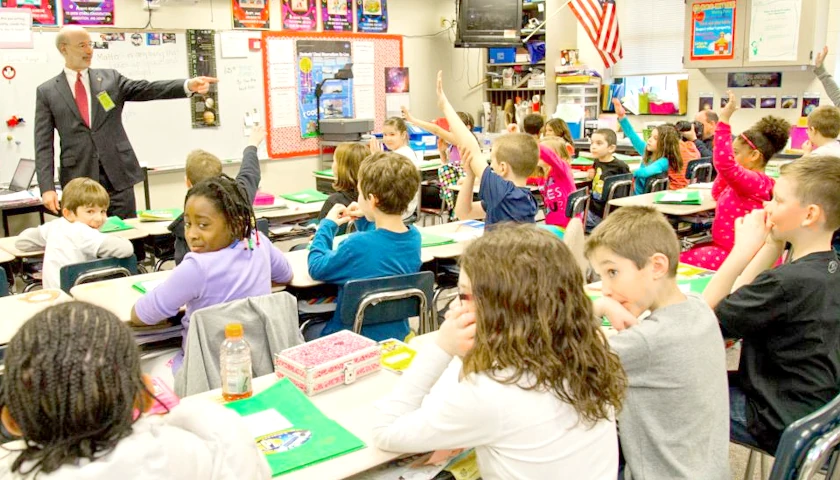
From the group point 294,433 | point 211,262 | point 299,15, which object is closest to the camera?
point 294,433

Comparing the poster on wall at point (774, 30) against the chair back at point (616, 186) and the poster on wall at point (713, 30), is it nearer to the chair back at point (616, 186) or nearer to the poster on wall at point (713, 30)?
the poster on wall at point (713, 30)

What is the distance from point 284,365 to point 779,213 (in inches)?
61.5

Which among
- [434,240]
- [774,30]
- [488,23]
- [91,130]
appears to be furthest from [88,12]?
[774,30]

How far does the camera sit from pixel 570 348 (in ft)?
4.86

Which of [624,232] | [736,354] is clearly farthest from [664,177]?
[624,232]

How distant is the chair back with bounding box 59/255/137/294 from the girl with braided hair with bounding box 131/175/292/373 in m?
0.85

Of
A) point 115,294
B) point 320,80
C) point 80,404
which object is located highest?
point 320,80

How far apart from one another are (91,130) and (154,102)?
7.67ft

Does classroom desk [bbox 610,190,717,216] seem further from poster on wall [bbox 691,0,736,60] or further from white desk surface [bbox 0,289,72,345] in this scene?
white desk surface [bbox 0,289,72,345]

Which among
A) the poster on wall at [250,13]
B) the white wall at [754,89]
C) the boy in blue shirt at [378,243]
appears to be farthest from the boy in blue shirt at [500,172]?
the white wall at [754,89]

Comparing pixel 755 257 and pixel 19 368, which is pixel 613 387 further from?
pixel 755 257

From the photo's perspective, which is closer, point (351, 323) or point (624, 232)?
point (624, 232)

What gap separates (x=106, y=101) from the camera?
15.8 ft

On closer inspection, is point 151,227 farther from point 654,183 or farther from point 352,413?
point 654,183
